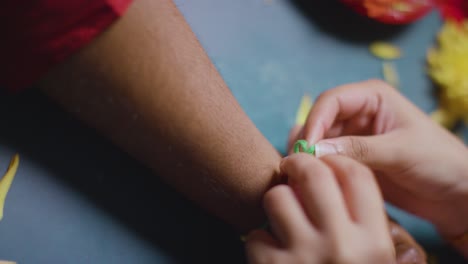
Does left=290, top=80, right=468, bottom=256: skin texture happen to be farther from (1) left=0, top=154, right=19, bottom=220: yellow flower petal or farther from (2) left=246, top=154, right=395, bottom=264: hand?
(1) left=0, top=154, right=19, bottom=220: yellow flower petal

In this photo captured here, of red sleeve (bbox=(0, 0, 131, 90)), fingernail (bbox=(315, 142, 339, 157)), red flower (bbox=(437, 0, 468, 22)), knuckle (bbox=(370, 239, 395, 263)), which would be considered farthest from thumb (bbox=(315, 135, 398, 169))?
red flower (bbox=(437, 0, 468, 22))

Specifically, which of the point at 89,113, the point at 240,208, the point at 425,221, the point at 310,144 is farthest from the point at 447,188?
the point at 89,113

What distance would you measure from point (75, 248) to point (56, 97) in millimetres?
217

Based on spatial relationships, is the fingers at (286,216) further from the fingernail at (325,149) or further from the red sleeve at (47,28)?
the red sleeve at (47,28)

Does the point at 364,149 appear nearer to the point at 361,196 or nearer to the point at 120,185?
the point at 361,196

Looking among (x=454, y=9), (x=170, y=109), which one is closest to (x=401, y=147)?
(x=170, y=109)

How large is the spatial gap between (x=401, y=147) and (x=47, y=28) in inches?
23.1

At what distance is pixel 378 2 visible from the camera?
3.47 feet

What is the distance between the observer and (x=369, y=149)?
2.31ft

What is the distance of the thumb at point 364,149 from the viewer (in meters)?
0.66

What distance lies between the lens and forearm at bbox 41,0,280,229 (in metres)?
0.56

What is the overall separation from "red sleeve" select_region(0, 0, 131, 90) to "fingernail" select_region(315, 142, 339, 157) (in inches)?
13.3

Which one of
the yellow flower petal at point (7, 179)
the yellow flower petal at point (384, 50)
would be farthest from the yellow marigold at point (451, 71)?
the yellow flower petal at point (7, 179)

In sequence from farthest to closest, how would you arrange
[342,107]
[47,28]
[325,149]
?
[342,107], [325,149], [47,28]
